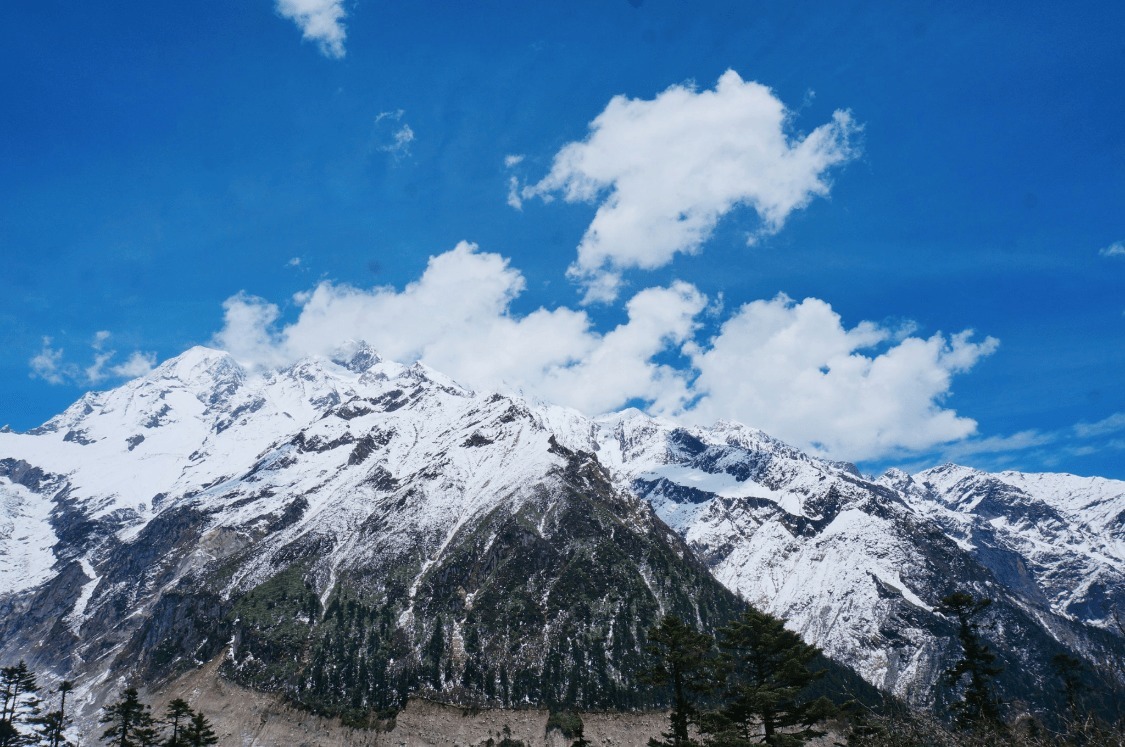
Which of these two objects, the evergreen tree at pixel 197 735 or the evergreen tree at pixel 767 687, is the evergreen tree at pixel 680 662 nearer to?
the evergreen tree at pixel 767 687

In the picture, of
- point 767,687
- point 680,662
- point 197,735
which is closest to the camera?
point 767,687

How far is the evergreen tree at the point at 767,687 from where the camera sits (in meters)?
34.1

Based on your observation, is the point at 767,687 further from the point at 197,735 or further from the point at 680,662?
the point at 197,735

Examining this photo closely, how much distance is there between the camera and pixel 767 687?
1377 inches

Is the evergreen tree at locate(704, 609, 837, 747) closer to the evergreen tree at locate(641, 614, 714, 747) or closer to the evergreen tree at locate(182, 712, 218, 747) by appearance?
the evergreen tree at locate(641, 614, 714, 747)

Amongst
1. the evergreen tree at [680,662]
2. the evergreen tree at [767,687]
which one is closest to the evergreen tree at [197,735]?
the evergreen tree at [680,662]

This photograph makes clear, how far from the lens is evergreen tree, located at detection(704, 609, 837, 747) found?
34.1 m

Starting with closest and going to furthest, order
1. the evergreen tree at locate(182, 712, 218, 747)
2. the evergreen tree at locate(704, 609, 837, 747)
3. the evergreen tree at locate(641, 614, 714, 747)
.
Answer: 1. the evergreen tree at locate(704, 609, 837, 747)
2. the evergreen tree at locate(641, 614, 714, 747)
3. the evergreen tree at locate(182, 712, 218, 747)

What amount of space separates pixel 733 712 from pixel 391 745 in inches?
7060

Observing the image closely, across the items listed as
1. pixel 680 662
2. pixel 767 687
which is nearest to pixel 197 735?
pixel 680 662

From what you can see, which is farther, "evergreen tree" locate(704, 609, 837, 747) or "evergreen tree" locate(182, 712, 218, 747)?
"evergreen tree" locate(182, 712, 218, 747)

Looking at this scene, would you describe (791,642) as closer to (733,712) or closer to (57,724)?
(733,712)

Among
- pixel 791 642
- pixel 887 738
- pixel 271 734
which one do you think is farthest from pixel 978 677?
pixel 271 734

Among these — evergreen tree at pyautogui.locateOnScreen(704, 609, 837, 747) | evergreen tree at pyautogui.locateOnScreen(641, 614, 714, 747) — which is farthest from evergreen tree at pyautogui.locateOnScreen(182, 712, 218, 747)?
evergreen tree at pyautogui.locateOnScreen(704, 609, 837, 747)
